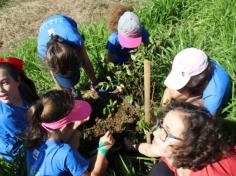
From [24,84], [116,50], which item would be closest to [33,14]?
[116,50]

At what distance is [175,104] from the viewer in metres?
2.20

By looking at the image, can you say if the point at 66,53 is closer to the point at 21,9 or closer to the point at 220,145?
the point at 220,145

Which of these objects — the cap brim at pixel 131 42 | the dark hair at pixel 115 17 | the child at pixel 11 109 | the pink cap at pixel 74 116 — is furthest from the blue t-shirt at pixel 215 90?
the dark hair at pixel 115 17

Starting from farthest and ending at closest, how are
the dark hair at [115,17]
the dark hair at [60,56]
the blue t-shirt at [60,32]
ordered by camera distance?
the dark hair at [115,17], the blue t-shirt at [60,32], the dark hair at [60,56]

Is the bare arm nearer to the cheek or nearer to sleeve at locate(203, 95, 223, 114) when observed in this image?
the cheek

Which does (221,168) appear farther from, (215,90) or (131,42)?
(131,42)

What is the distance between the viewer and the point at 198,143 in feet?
6.73

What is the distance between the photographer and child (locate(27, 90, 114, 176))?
2.34 meters

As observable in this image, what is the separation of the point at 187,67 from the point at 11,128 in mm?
1344

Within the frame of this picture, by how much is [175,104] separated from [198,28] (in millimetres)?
2116

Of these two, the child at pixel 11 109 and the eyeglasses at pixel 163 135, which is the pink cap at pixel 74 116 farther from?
the eyeglasses at pixel 163 135

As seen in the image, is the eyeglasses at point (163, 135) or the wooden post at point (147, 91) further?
the wooden post at point (147, 91)

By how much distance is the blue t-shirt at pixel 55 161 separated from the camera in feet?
7.66

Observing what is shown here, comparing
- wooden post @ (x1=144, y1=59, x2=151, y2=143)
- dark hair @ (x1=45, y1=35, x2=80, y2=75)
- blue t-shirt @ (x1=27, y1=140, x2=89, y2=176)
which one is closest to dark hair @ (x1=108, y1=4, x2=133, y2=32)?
dark hair @ (x1=45, y1=35, x2=80, y2=75)
